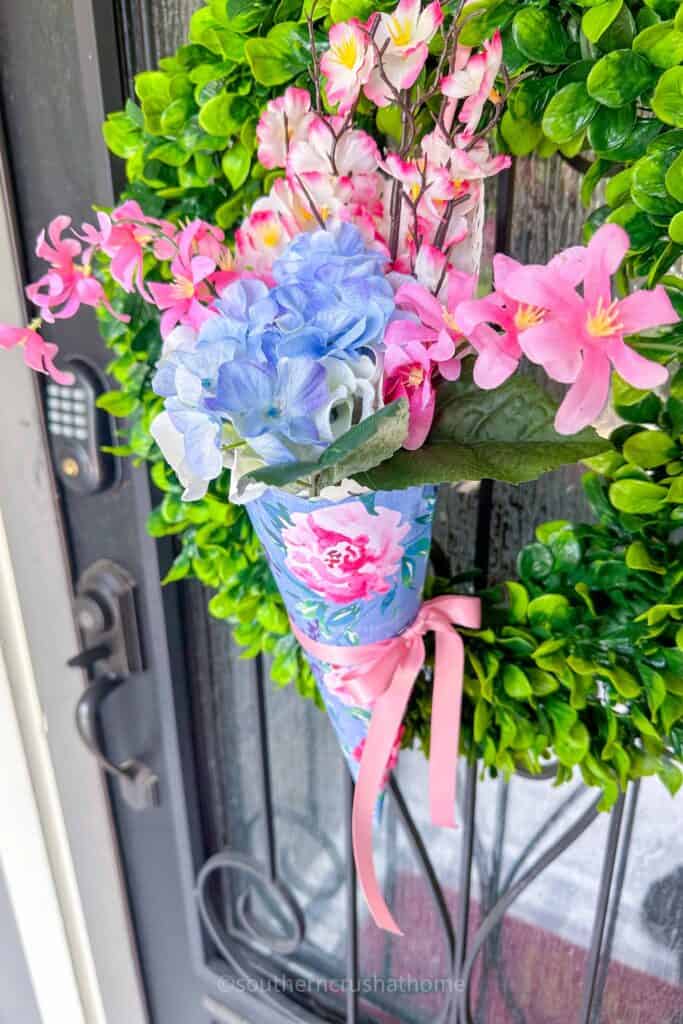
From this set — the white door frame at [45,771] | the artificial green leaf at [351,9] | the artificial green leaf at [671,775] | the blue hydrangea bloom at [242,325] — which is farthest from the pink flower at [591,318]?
the white door frame at [45,771]

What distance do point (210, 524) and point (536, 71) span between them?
0.37 m

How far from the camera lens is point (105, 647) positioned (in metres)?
0.88

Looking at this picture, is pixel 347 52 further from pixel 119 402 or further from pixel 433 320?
pixel 119 402

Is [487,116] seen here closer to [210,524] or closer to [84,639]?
[210,524]

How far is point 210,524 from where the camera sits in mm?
624

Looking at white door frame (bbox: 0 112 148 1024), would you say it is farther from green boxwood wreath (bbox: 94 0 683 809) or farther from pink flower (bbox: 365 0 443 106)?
pink flower (bbox: 365 0 443 106)

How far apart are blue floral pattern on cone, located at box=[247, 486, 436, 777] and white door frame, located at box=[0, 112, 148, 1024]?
40 cm

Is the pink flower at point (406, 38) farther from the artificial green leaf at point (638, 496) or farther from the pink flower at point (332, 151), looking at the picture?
the artificial green leaf at point (638, 496)

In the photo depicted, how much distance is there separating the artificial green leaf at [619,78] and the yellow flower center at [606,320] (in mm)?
178

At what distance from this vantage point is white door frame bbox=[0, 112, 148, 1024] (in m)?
0.81

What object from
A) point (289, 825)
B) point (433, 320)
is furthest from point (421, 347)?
point (289, 825)

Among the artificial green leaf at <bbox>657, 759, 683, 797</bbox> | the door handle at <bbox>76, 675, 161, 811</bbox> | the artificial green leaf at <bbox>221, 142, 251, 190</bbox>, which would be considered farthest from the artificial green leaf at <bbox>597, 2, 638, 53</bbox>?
the door handle at <bbox>76, 675, 161, 811</bbox>

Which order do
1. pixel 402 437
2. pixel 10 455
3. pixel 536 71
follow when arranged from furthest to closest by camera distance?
pixel 10 455, pixel 536 71, pixel 402 437

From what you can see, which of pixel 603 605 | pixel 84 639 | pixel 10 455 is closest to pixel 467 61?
pixel 603 605
